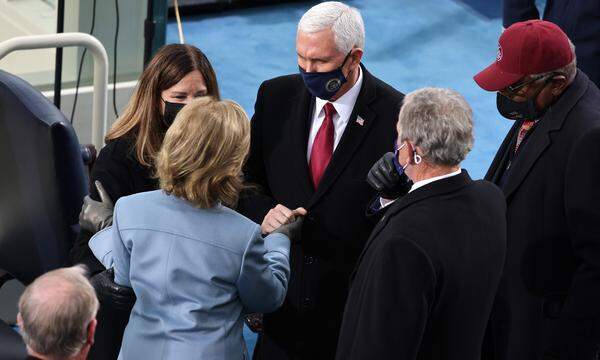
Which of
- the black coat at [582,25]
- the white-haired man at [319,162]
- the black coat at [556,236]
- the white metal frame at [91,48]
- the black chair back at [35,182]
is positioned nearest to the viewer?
the black coat at [556,236]

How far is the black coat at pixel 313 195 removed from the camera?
120 inches

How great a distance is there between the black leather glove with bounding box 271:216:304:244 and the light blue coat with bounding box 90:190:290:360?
324 millimetres

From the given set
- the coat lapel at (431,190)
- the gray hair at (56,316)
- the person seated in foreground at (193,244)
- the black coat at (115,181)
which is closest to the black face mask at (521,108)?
the coat lapel at (431,190)

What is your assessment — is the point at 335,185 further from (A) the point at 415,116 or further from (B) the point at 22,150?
(B) the point at 22,150

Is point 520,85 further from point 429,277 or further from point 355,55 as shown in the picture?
point 429,277

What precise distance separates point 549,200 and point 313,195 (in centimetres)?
70

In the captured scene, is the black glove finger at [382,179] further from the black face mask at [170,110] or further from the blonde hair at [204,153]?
the black face mask at [170,110]

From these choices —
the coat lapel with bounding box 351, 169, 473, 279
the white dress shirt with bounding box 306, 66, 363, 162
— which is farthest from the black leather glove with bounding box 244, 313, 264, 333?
the coat lapel with bounding box 351, 169, 473, 279

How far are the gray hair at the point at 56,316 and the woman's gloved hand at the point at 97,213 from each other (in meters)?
0.73

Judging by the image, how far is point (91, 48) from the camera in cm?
360

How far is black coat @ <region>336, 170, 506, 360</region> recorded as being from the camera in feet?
7.85

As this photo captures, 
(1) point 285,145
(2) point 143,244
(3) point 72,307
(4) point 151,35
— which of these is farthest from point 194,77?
(4) point 151,35

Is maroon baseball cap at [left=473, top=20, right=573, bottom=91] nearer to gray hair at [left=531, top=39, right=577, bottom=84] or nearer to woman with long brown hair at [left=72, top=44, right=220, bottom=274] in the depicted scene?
gray hair at [left=531, top=39, right=577, bottom=84]

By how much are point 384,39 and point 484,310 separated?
16.6 ft
